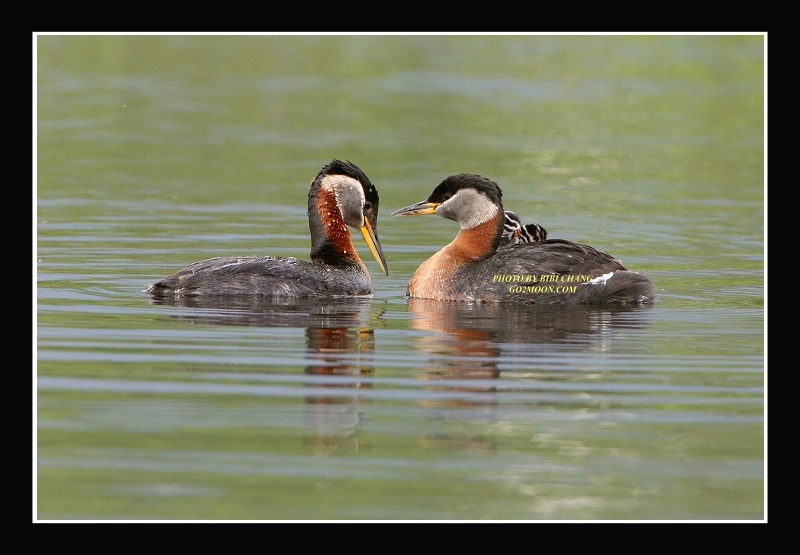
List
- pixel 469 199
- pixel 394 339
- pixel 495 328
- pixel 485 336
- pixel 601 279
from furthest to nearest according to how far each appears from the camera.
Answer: pixel 469 199 < pixel 601 279 < pixel 495 328 < pixel 485 336 < pixel 394 339

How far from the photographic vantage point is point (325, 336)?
12.3 meters

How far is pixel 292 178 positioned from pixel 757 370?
1269cm

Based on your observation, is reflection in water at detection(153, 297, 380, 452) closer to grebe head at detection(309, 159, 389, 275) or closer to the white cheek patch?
grebe head at detection(309, 159, 389, 275)

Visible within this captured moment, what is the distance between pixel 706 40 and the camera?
1551 inches

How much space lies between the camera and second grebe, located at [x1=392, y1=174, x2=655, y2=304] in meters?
14.2

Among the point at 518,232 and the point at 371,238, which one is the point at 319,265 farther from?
the point at 518,232

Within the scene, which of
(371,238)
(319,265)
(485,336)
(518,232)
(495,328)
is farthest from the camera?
(518,232)

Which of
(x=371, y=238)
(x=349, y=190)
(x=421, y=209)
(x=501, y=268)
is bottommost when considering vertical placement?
(x=501, y=268)

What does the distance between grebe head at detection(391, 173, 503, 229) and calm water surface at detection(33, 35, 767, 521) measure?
1.06m

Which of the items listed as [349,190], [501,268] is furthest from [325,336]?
[349,190]

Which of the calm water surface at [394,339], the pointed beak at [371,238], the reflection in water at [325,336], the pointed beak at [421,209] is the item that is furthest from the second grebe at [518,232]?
the reflection in water at [325,336]

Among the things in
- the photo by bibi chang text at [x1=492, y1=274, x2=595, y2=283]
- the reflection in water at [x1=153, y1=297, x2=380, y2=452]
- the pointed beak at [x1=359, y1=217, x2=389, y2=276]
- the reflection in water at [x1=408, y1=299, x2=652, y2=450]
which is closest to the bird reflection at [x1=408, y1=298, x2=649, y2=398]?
the reflection in water at [x1=408, y1=299, x2=652, y2=450]

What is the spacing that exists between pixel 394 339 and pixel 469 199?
3.02 meters

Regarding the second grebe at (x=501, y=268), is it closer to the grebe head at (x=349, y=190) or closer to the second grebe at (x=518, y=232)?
the grebe head at (x=349, y=190)
